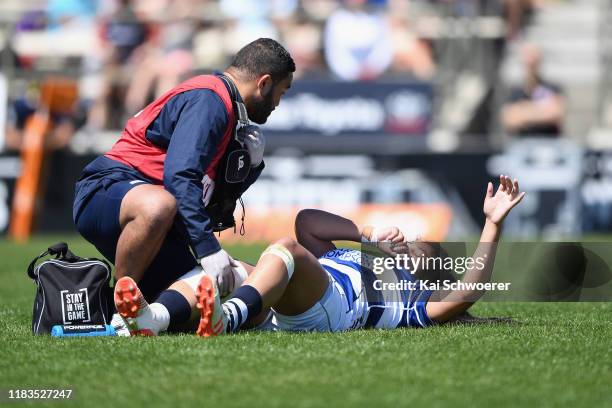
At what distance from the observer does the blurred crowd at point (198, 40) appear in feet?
49.3

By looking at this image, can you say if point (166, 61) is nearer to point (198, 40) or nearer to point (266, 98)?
point (198, 40)

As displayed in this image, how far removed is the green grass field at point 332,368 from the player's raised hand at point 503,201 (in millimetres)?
574

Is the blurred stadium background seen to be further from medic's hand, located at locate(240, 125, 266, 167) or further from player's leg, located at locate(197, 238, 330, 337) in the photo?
player's leg, located at locate(197, 238, 330, 337)

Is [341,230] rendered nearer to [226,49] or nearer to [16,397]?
[16,397]

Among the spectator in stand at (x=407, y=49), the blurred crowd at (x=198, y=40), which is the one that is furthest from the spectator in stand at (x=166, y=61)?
the spectator in stand at (x=407, y=49)

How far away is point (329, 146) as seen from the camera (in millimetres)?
14742

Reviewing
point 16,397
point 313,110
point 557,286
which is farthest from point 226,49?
point 16,397

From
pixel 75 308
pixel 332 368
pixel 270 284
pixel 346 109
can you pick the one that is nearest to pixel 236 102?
pixel 270 284

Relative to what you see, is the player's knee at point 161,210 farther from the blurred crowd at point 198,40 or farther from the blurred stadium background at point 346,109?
the blurred crowd at point 198,40

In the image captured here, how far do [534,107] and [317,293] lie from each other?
10.8 meters

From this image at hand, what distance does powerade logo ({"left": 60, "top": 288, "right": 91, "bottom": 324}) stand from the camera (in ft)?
17.8

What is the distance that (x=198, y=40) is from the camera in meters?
15.8

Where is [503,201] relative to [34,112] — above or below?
above

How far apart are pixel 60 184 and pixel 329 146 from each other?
3720 millimetres
